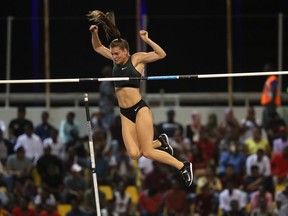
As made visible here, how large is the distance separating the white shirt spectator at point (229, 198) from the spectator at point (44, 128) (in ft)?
12.4

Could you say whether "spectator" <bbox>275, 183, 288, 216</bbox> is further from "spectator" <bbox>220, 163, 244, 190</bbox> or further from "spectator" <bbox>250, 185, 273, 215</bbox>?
"spectator" <bbox>220, 163, 244, 190</bbox>

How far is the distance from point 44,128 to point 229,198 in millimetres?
4066

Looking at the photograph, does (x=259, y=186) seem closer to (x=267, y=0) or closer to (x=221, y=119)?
(x=221, y=119)

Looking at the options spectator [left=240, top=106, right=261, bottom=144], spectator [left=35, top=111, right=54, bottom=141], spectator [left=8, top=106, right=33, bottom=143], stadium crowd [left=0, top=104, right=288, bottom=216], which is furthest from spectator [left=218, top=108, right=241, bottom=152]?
spectator [left=8, top=106, right=33, bottom=143]

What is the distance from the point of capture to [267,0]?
31.0 meters

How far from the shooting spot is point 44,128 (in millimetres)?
27984

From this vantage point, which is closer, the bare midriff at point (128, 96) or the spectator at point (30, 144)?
the bare midriff at point (128, 96)

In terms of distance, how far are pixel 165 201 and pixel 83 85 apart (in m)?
4.51

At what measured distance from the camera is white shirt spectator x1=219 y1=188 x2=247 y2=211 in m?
26.4

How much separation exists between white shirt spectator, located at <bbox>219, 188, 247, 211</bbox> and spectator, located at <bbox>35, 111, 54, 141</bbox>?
12.4 feet

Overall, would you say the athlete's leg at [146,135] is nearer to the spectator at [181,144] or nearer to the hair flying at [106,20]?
the hair flying at [106,20]

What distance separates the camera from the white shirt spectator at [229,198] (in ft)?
86.7

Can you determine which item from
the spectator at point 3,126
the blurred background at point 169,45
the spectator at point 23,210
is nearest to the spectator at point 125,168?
the spectator at point 23,210

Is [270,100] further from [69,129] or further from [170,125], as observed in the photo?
[69,129]
